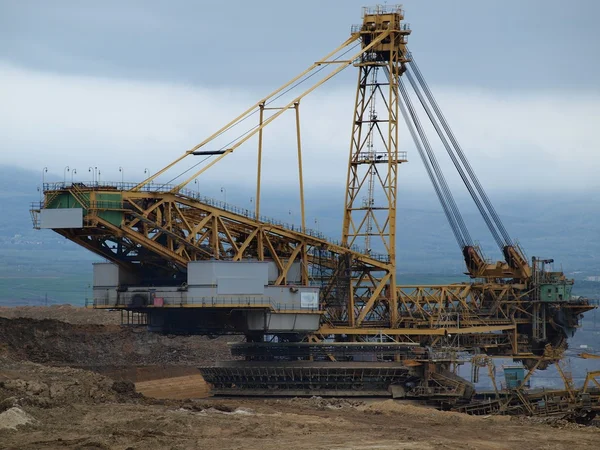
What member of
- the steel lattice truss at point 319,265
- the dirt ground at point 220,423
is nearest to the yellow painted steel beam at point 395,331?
the steel lattice truss at point 319,265

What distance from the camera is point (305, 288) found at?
243ft

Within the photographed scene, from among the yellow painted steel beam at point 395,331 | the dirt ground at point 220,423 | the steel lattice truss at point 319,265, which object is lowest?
the dirt ground at point 220,423

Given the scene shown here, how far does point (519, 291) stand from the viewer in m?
84.7

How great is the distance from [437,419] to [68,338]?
39000mm

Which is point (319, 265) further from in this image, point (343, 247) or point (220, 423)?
point (220, 423)

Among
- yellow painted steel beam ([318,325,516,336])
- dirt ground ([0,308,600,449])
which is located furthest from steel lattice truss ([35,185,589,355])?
dirt ground ([0,308,600,449])

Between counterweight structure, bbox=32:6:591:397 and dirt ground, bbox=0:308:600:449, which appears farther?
counterweight structure, bbox=32:6:591:397

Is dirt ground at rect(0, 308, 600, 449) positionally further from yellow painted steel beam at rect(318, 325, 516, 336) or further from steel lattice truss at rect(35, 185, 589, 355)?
steel lattice truss at rect(35, 185, 589, 355)

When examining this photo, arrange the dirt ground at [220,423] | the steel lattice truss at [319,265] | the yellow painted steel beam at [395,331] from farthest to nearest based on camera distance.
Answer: the yellow painted steel beam at [395,331] < the steel lattice truss at [319,265] < the dirt ground at [220,423]

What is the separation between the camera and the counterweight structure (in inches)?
2798

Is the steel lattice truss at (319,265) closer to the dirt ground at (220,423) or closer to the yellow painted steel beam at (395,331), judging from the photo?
the yellow painted steel beam at (395,331)

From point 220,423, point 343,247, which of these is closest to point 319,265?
point 343,247

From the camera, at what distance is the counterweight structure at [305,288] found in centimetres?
7106

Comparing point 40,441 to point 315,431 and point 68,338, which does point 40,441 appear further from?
point 68,338
